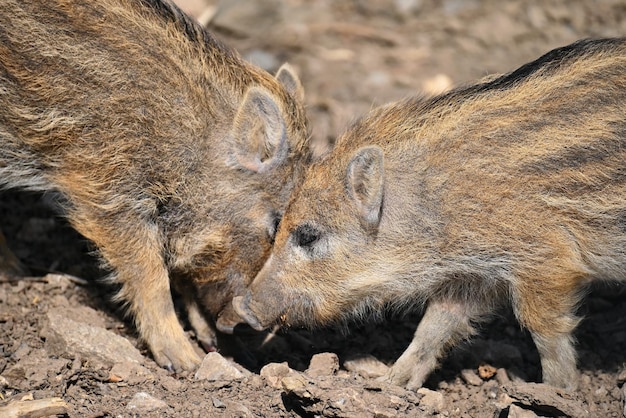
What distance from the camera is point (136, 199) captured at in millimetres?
5430

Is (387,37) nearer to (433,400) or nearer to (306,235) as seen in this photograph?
(306,235)

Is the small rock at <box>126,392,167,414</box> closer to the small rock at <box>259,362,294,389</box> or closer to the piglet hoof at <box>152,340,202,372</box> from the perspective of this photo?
the small rock at <box>259,362,294,389</box>

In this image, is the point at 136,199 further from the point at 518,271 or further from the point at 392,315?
the point at 518,271

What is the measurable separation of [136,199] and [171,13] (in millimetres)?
1156

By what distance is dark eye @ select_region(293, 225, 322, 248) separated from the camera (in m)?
5.34

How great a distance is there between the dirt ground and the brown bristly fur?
410 mm

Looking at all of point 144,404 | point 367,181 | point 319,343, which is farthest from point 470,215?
point 144,404

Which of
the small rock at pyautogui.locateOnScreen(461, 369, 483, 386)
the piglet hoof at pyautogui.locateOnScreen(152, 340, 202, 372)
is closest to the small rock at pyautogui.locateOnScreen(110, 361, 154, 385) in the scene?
the piglet hoof at pyautogui.locateOnScreen(152, 340, 202, 372)

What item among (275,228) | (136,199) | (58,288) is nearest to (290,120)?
(275,228)

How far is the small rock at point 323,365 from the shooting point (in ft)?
16.6

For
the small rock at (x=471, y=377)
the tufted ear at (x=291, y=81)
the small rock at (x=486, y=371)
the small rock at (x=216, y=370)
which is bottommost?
the small rock at (x=216, y=370)

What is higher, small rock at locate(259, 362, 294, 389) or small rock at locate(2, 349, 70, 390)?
small rock at locate(259, 362, 294, 389)

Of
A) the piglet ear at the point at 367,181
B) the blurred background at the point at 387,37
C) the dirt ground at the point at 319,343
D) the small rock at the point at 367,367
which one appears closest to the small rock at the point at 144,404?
the dirt ground at the point at 319,343

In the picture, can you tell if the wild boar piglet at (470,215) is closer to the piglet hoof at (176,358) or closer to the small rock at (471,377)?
the small rock at (471,377)
